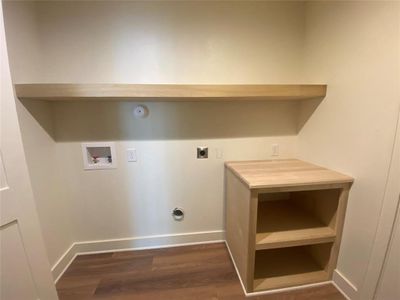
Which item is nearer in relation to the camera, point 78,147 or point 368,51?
point 368,51

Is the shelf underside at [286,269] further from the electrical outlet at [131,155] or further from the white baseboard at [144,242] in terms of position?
the electrical outlet at [131,155]

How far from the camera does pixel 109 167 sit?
166 centimetres

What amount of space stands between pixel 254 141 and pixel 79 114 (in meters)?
1.53

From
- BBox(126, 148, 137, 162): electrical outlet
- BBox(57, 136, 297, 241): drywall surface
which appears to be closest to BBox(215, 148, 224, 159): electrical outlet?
BBox(57, 136, 297, 241): drywall surface

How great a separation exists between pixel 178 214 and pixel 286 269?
101 centimetres

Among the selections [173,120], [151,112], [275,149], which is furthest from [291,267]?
Result: [151,112]

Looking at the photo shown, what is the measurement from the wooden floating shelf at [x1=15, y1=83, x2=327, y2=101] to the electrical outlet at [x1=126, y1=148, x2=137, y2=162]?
52 cm

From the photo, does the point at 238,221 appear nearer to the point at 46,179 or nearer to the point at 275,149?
the point at 275,149

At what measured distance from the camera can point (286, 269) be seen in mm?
1522

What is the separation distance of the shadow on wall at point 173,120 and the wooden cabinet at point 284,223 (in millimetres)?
342

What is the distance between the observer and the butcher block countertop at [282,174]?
1207mm

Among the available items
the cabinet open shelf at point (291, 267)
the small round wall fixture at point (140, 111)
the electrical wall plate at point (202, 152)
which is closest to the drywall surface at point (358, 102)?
the cabinet open shelf at point (291, 267)

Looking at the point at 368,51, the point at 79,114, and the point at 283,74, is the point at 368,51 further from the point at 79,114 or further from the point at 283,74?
the point at 79,114

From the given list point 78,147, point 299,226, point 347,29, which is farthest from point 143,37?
point 299,226
